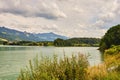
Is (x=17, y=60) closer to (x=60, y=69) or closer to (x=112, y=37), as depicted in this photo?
(x=60, y=69)

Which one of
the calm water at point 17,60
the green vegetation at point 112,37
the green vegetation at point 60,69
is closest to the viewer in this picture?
the green vegetation at point 60,69

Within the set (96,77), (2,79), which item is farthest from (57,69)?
(2,79)

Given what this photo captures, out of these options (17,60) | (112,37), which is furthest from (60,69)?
(112,37)

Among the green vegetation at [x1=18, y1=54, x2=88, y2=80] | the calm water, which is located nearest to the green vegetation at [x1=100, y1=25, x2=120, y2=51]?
the calm water

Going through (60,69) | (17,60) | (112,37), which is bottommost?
(17,60)

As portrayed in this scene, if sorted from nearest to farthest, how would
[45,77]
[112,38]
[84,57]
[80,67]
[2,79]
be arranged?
[45,77] → [80,67] → [84,57] → [2,79] → [112,38]

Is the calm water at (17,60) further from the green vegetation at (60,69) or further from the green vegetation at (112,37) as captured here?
the green vegetation at (112,37)

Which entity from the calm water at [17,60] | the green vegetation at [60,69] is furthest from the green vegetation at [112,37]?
the green vegetation at [60,69]

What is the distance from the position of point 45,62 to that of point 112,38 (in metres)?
95.5

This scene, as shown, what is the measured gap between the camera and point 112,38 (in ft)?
347

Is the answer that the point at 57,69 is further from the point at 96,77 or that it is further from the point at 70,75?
the point at 96,77

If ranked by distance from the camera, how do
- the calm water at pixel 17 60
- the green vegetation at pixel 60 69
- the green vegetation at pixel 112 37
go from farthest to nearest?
1. the green vegetation at pixel 112 37
2. the calm water at pixel 17 60
3. the green vegetation at pixel 60 69

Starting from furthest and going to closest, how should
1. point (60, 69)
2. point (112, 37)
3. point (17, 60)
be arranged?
point (112, 37), point (17, 60), point (60, 69)

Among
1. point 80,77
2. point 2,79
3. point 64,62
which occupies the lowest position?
point 2,79
